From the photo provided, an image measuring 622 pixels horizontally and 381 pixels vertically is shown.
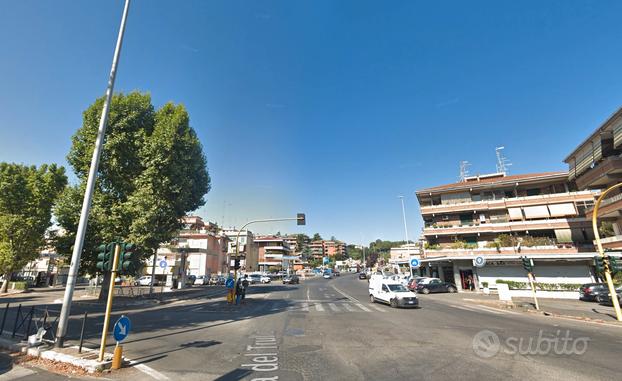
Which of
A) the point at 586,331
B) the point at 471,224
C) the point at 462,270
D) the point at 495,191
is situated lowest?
the point at 586,331

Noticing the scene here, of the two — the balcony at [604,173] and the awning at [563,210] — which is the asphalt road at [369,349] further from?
the awning at [563,210]

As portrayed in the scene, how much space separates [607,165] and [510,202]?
33.2 feet

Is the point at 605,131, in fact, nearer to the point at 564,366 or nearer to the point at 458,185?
the point at 458,185

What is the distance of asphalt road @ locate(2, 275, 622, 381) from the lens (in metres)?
6.54

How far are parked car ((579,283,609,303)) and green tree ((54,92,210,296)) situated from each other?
30.8 m

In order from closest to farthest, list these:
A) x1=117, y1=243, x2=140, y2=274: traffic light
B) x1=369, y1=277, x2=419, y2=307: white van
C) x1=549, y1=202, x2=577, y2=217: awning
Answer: x1=117, y1=243, x2=140, y2=274: traffic light → x1=369, y1=277, x2=419, y2=307: white van → x1=549, y1=202, x2=577, y2=217: awning

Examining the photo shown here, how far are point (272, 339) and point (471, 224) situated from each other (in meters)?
31.2

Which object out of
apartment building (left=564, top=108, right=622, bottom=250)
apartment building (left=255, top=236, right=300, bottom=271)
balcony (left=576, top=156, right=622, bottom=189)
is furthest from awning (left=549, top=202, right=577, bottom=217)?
apartment building (left=255, top=236, right=300, bottom=271)

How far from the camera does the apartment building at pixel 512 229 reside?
1128 inches

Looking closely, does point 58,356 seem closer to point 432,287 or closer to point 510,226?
point 432,287

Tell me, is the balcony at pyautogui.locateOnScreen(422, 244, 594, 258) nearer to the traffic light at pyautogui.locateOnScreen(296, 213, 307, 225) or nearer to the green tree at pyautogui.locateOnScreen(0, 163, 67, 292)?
the traffic light at pyautogui.locateOnScreen(296, 213, 307, 225)

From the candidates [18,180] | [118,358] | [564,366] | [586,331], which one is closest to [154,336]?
[118,358]

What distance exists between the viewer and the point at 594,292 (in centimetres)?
2281

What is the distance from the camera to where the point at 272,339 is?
32.4 feet
